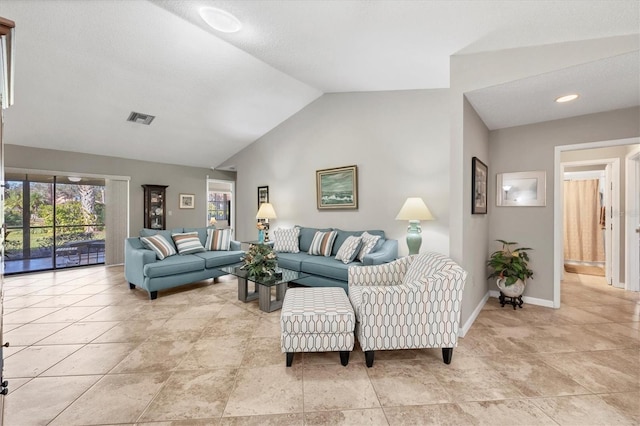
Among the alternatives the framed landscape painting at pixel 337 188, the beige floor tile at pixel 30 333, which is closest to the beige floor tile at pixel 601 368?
the framed landscape painting at pixel 337 188

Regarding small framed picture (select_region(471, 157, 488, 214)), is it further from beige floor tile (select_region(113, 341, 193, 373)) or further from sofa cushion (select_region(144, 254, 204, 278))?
sofa cushion (select_region(144, 254, 204, 278))

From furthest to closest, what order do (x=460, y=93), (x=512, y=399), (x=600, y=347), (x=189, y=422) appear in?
(x=460, y=93) → (x=600, y=347) → (x=512, y=399) → (x=189, y=422)

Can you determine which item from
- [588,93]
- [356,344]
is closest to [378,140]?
[588,93]

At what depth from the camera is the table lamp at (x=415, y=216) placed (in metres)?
3.42

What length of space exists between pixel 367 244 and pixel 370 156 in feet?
4.94

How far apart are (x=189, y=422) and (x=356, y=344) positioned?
1.37 m

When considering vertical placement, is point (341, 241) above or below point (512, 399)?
above

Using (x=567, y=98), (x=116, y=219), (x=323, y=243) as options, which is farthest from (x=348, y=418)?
(x=116, y=219)

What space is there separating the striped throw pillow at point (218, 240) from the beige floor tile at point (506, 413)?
420 cm

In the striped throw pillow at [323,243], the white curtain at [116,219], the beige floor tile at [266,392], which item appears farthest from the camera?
the white curtain at [116,219]

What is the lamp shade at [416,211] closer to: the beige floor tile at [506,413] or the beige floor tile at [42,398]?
the beige floor tile at [506,413]

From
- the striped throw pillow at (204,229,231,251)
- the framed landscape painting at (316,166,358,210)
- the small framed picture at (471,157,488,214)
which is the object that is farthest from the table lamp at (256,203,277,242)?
the small framed picture at (471,157,488,214)

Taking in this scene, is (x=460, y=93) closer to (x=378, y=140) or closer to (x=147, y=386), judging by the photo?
(x=378, y=140)

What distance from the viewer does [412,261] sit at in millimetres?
2703
